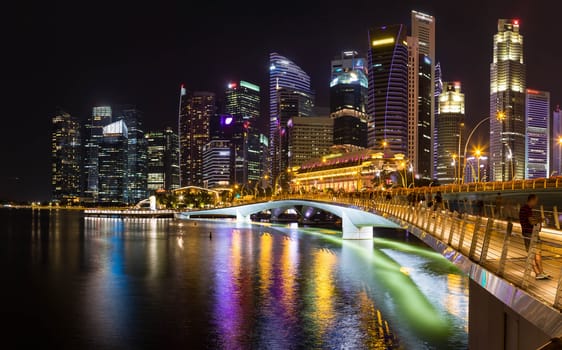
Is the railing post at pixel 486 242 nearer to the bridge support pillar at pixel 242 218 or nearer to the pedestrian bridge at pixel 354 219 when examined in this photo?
the pedestrian bridge at pixel 354 219

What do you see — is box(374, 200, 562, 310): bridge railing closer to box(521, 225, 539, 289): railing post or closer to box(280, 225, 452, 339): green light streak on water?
box(521, 225, 539, 289): railing post

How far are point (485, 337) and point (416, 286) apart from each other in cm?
2093

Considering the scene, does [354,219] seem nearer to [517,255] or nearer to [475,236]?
[475,236]

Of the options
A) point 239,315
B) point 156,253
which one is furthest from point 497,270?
point 156,253

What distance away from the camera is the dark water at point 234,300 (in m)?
22.9

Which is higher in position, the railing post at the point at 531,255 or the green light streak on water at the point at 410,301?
the railing post at the point at 531,255

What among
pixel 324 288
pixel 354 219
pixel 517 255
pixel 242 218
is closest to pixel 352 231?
pixel 354 219

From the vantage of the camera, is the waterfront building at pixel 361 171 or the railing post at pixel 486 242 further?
the waterfront building at pixel 361 171

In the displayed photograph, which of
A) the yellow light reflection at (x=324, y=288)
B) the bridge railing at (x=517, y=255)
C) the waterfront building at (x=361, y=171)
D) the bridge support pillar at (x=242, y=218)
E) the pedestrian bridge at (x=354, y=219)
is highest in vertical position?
the waterfront building at (x=361, y=171)

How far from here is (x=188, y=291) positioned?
113ft

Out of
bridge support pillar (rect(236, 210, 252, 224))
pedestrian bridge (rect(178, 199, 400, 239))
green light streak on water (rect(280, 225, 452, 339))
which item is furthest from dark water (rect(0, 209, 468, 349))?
bridge support pillar (rect(236, 210, 252, 224))

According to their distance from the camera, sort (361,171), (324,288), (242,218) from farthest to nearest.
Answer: (361,171), (242,218), (324,288)

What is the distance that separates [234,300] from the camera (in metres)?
31.2

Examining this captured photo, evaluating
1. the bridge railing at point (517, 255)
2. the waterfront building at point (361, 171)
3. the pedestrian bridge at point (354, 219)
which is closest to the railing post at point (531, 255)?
the bridge railing at point (517, 255)
